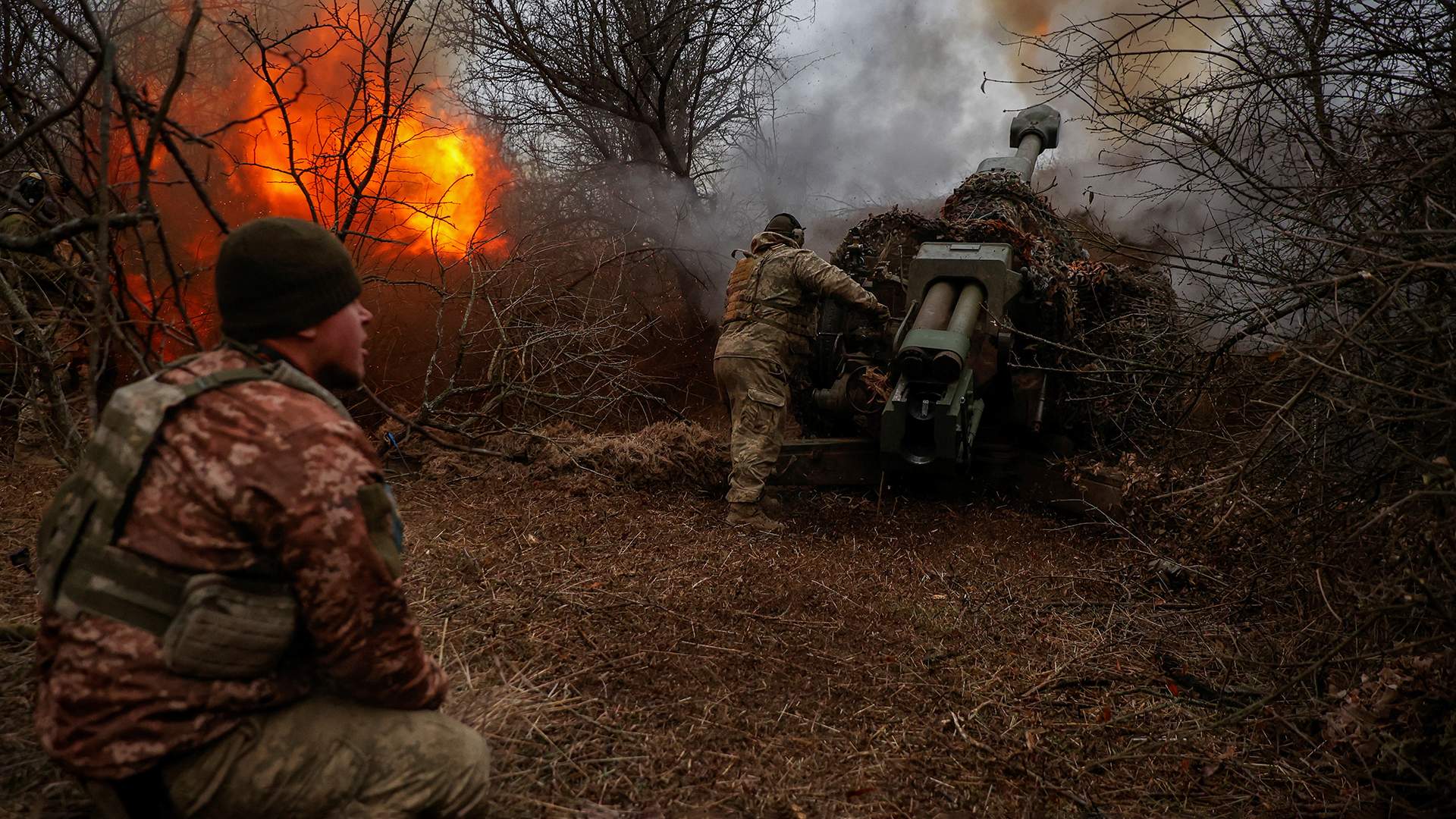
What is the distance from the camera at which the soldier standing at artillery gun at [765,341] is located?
669 cm

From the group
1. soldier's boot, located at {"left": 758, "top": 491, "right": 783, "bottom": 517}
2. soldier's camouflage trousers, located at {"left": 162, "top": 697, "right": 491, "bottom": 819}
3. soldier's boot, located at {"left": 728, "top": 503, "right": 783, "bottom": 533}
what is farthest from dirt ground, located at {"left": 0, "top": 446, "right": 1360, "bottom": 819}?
soldier's camouflage trousers, located at {"left": 162, "top": 697, "right": 491, "bottom": 819}

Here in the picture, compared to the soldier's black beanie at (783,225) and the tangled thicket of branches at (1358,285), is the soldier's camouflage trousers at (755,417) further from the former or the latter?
the tangled thicket of branches at (1358,285)

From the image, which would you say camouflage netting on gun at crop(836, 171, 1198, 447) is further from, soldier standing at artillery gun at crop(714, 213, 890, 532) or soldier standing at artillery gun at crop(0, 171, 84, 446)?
soldier standing at artillery gun at crop(0, 171, 84, 446)

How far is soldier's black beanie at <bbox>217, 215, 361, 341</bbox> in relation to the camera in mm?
2135

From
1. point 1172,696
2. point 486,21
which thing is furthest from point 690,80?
Result: point 1172,696

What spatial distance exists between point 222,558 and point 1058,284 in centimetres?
645

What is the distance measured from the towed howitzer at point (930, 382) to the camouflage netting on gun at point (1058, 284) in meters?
0.11

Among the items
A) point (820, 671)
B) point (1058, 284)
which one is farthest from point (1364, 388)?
point (1058, 284)

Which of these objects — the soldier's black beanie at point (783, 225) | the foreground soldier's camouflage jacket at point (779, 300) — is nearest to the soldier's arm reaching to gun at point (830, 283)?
the foreground soldier's camouflage jacket at point (779, 300)

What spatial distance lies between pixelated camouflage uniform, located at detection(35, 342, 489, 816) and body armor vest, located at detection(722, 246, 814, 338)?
4.96 metres

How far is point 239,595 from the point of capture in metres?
1.96

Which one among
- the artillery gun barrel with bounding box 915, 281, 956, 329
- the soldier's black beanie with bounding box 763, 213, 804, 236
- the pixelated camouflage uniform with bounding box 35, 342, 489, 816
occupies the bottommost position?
the pixelated camouflage uniform with bounding box 35, 342, 489, 816

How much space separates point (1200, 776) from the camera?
→ 11.0 ft

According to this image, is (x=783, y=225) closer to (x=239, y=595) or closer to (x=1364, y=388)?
(x=1364, y=388)
